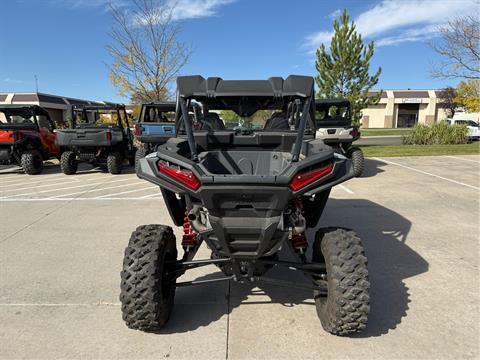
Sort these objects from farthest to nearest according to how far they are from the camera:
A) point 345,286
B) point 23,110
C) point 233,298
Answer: point 23,110, point 233,298, point 345,286

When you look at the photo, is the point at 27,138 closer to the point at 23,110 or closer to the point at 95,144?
the point at 23,110

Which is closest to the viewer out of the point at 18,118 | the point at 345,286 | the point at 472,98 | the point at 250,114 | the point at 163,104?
the point at 345,286

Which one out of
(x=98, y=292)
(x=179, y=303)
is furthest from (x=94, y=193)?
(x=179, y=303)

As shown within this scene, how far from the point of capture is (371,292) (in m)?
3.05

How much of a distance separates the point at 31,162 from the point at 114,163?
2586 millimetres

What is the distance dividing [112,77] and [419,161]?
44.8 feet

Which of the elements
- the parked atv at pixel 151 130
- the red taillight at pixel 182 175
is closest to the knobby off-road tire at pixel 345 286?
the red taillight at pixel 182 175

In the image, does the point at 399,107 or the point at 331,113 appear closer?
the point at 331,113

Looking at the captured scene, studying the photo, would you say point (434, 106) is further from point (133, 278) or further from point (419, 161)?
point (133, 278)

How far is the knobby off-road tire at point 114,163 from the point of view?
32.7ft

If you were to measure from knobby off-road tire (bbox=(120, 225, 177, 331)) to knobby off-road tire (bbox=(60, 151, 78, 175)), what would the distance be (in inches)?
345

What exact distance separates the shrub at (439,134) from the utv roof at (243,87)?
19.1 meters

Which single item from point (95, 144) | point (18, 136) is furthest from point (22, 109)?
point (95, 144)

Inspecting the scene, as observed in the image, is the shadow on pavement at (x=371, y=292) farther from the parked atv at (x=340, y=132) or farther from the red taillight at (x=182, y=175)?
the parked atv at (x=340, y=132)
